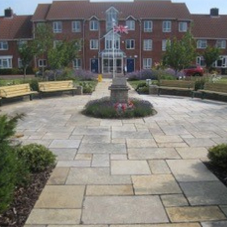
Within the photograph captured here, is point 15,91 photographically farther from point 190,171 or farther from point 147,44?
point 147,44

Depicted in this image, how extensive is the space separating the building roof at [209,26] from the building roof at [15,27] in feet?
82.0

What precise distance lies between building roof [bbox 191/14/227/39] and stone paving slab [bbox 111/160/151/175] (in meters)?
48.5

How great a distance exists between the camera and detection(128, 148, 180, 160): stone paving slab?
22.1 ft

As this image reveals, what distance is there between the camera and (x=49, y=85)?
17.5m

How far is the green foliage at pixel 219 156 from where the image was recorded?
5.94 meters

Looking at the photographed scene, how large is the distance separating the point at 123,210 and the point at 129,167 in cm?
175

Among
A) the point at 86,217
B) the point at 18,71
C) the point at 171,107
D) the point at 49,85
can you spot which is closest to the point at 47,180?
the point at 86,217

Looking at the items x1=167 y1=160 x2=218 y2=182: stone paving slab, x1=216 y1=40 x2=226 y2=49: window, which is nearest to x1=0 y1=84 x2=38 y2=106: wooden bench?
x1=167 y1=160 x2=218 y2=182: stone paving slab

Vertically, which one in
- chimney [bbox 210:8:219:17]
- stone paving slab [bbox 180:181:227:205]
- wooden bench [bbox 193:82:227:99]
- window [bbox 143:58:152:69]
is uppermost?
chimney [bbox 210:8:219:17]

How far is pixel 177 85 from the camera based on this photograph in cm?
1831

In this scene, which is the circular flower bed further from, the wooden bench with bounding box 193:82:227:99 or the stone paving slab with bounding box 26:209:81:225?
the stone paving slab with bounding box 26:209:81:225

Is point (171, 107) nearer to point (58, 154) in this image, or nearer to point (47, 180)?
point (58, 154)

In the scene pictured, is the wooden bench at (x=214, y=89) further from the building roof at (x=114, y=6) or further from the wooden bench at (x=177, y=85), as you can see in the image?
the building roof at (x=114, y=6)

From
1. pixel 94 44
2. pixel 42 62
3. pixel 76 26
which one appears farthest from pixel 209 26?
pixel 42 62
